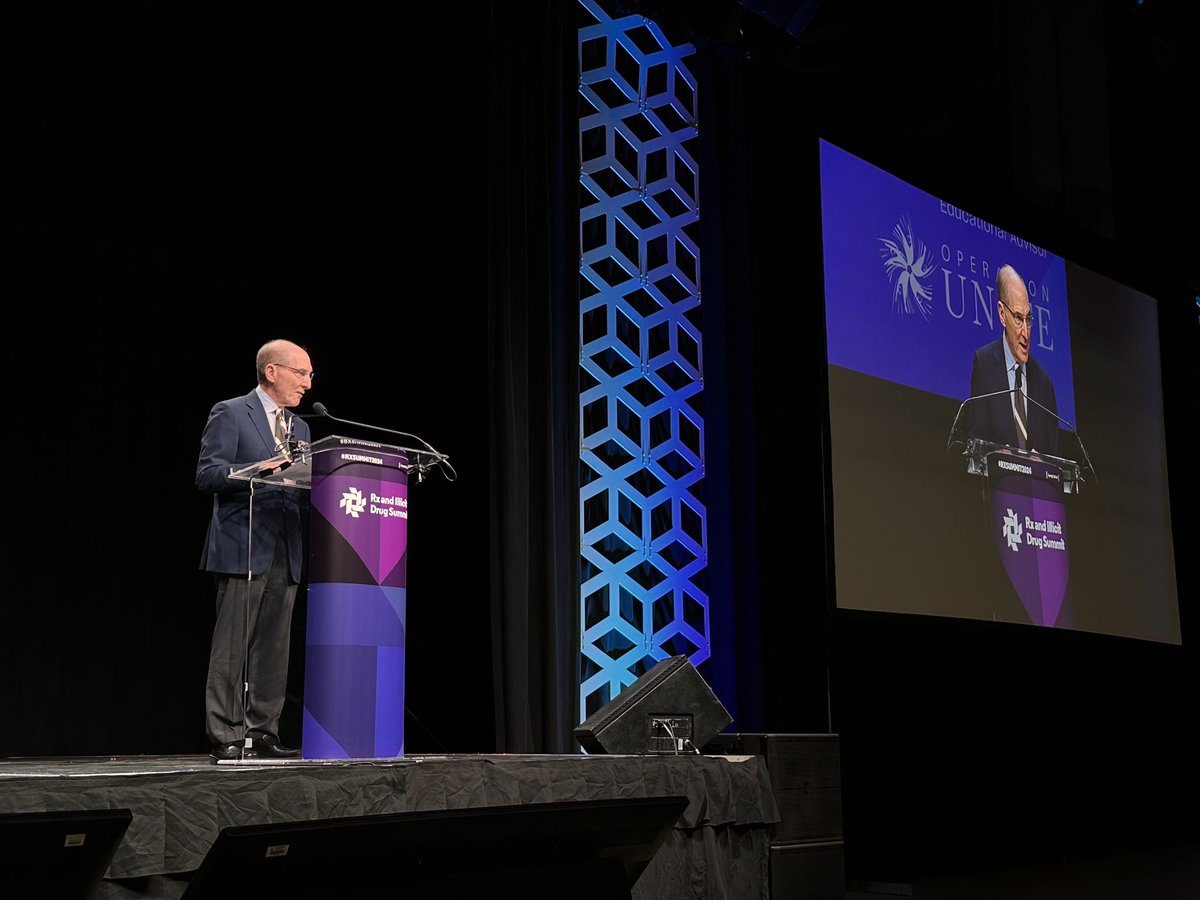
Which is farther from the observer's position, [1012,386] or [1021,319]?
[1021,319]

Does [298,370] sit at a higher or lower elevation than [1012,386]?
lower

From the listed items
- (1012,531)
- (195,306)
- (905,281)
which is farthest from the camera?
(1012,531)

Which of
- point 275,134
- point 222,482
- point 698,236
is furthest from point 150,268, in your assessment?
point 698,236

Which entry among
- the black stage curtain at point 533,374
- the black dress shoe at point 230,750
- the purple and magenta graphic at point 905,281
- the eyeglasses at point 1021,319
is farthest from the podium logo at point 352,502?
the eyeglasses at point 1021,319

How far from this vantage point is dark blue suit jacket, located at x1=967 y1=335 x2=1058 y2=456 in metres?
4.95

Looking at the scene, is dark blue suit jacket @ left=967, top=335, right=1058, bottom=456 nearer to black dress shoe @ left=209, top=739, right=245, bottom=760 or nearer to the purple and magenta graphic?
the purple and magenta graphic

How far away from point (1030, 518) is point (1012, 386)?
565 millimetres

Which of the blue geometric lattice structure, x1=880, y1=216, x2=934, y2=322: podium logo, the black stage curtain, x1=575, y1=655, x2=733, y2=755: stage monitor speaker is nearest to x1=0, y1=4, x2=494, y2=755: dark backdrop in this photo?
the black stage curtain

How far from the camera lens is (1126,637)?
5.51 m

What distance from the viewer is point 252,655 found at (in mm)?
2275

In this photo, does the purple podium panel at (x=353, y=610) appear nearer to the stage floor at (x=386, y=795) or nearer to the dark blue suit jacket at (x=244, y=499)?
the stage floor at (x=386, y=795)

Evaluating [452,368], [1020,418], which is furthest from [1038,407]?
[452,368]

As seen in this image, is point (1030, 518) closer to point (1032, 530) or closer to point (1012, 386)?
point (1032, 530)

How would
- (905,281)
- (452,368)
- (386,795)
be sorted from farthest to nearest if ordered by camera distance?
(905,281) → (452,368) → (386,795)
